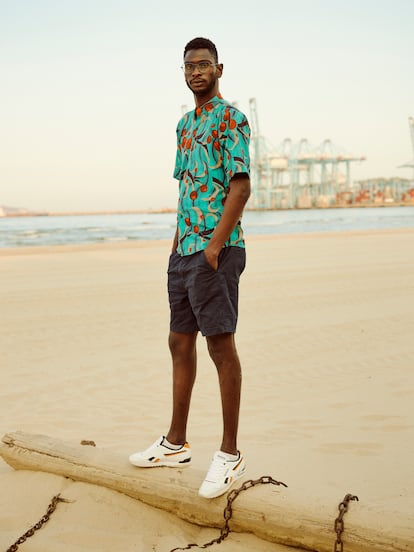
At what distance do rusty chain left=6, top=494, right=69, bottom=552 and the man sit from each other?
38cm

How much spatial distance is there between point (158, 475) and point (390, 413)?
1987mm

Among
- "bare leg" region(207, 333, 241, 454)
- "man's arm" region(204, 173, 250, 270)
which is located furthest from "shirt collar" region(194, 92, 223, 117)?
"bare leg" region(207, 333, 241, 454)

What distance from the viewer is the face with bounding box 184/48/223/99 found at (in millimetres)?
2912

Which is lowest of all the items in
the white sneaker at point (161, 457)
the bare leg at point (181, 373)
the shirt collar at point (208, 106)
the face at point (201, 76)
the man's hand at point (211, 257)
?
the white sneaker at point (161, 457)

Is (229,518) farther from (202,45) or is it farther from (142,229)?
(142,229)

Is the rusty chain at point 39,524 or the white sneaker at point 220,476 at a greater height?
the white sneaker at point 220,476

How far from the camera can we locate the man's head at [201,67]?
9.56ft

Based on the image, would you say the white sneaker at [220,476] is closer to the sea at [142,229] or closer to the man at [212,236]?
the man at [212,236]

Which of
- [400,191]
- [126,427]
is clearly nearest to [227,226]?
[126,427]

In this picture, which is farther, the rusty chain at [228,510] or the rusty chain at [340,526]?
the rusty chain at [228,510]

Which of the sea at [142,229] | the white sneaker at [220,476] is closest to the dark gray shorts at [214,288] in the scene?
the white sneaker at [220,476]

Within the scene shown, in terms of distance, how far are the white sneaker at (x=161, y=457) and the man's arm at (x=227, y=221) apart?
3.09 ft

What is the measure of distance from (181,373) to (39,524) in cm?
90

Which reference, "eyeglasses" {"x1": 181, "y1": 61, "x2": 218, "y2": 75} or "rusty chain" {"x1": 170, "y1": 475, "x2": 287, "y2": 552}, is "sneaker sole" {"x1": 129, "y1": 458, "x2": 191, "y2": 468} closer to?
"rusty chain" {"x1": 170, "y1": 475, "x2": 287, "y2": 552}
